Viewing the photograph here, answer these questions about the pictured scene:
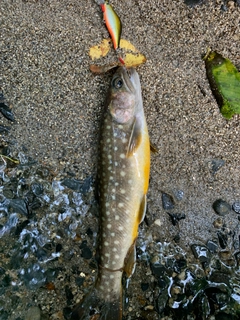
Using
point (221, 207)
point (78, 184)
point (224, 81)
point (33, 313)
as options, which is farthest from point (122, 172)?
point (33, 313)

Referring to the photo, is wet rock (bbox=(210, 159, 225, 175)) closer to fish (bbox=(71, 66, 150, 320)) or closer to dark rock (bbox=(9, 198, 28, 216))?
fish (bbox=(71, 66, 150, 320))

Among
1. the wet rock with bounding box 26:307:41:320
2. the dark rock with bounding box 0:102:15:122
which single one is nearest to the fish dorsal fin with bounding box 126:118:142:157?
the dark rock with bounding box 0:102:15:122

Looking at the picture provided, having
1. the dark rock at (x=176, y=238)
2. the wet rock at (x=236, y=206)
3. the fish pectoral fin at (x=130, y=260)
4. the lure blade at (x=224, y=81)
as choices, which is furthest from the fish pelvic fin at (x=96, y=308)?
the lure blade at (x=224, y=81)

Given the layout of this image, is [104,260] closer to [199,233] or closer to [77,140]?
[199,233]

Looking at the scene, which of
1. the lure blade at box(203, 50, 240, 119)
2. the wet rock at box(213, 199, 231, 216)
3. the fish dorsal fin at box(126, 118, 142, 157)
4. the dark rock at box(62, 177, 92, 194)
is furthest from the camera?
the dark rock at box(62, 177, 92, 194)

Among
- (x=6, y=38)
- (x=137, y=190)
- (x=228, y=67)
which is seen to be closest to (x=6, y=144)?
(x=6, y=38)

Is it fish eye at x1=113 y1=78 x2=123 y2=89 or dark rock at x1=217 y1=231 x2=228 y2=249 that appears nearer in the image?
fish eye at x1=113 y1=78 x2=123 y2=89
